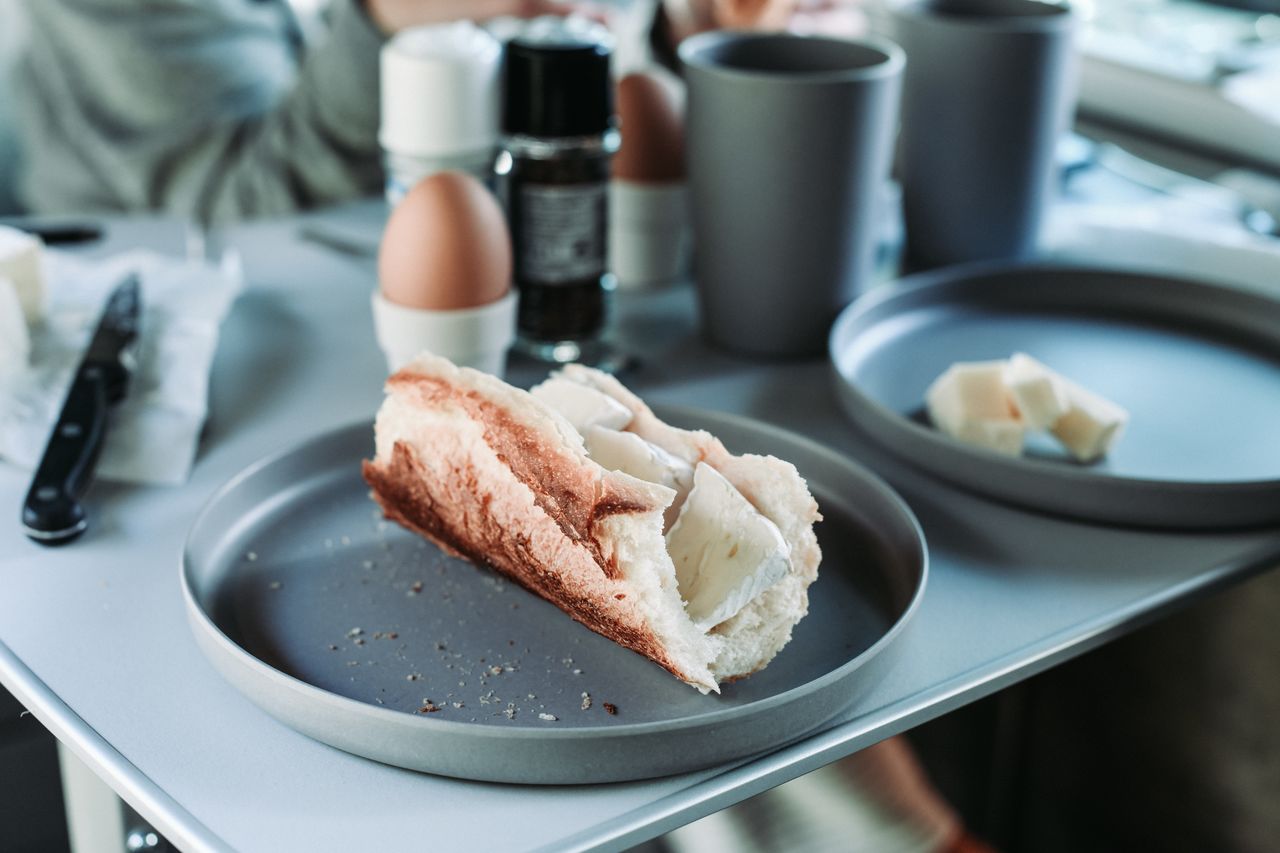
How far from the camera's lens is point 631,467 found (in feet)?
2.26

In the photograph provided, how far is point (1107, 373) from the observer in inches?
39.9

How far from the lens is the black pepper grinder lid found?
0.95 m

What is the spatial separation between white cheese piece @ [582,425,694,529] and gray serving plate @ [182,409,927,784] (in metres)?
0.10

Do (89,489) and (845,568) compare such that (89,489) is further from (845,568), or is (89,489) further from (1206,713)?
(1206,713)

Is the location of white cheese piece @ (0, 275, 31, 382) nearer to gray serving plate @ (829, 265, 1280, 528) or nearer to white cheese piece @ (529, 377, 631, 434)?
white cheese piece @ (529, 377, 631, 434)

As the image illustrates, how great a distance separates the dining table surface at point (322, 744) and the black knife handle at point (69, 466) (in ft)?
0.05

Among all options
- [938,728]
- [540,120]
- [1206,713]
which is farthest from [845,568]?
[938,728]

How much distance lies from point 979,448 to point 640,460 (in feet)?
0.87

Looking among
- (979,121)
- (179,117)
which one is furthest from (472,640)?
(179,117)

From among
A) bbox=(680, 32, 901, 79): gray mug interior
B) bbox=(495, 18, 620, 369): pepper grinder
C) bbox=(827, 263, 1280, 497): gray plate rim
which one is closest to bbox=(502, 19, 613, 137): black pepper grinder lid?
bbox=(495, 18, 620, 369): pepper grinder

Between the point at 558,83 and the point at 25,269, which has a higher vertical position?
the point at 558,83

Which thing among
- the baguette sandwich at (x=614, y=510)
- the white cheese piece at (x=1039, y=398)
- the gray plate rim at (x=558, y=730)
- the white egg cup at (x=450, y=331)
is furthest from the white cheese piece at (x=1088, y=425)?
the white egg cup at (x=450, y=331)

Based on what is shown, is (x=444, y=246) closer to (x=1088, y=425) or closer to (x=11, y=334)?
(x=11, y=334)

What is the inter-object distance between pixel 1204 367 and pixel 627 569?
2.00 feet
